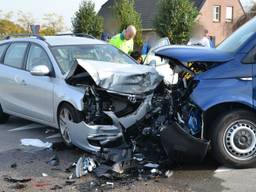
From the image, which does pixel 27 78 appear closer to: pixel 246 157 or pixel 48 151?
pixel 48 151

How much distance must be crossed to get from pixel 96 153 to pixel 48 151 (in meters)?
1.13

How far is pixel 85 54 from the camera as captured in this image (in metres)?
8.53

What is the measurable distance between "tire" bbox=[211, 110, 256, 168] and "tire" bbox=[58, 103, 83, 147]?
6.40 ft

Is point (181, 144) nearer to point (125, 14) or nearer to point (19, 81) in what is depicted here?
point (19, 81)

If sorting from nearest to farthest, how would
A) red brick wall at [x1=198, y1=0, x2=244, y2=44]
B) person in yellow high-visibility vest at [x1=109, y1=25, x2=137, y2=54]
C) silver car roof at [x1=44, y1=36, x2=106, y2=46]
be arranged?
silver car roof at [x1=44, y1=36, x2=106, y2=46], person in yellow high-visibility vest at [x1=109, y1=25, x2=137, y2=54], red brick wall at [x1=198, y1=0, x2=244, y2=44]

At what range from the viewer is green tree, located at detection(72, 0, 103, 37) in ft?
104

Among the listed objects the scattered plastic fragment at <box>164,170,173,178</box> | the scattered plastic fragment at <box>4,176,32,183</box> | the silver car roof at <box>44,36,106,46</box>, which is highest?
the silver car roof at <box>44,36,106,46</box>

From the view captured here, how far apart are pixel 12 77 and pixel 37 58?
2.61 ft

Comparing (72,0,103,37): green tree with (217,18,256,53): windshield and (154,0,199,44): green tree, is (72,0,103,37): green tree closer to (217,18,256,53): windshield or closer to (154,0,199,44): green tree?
(154,0,199,44): green tree

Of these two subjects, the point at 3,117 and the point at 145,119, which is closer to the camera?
the point at 145,119

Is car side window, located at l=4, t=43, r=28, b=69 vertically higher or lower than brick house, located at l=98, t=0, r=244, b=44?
lower

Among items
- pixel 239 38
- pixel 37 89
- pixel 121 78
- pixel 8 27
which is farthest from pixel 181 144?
pixel 8 27

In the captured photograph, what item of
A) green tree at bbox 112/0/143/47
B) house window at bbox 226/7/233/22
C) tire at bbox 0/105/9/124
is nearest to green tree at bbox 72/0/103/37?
green tree at bbox 112/0/143/47

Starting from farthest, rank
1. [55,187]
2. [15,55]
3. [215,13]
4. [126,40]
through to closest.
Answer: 1. [215,13]
2. [126,40]
3. [15,55]
4. [55,187]
